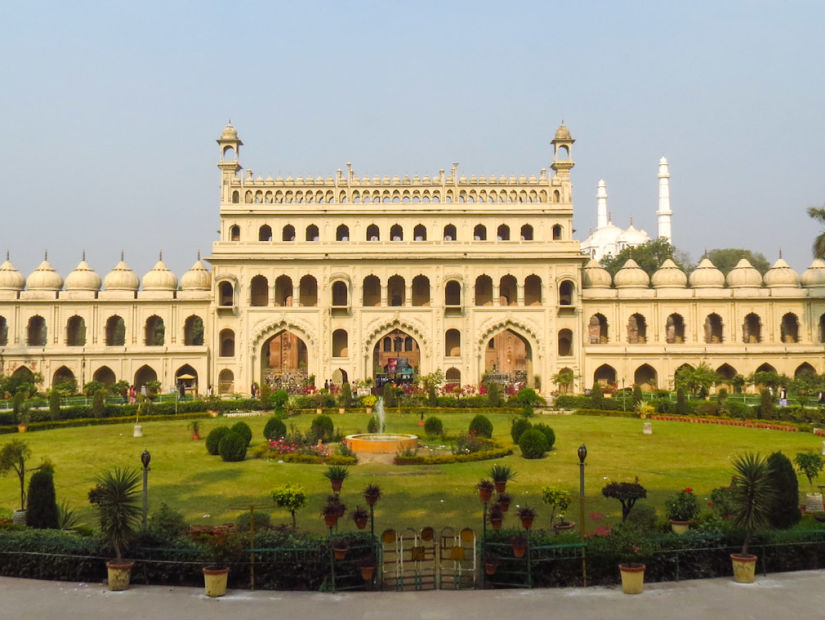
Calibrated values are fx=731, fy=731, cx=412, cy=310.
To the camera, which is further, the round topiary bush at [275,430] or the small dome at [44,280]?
the small dome at [44,280]

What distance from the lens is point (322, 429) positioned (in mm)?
25734

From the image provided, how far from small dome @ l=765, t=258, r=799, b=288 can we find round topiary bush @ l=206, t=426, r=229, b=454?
38688mm

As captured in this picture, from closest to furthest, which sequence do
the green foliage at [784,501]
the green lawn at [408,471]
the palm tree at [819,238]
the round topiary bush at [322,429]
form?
the green foliage at [784,501] → the green lawn at [408,471] → the round topiary bush at [322,429] → the palm tree at [819,238]

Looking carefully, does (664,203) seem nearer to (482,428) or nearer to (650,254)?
(650,254)

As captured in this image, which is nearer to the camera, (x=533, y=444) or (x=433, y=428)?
(x=533, y=444)

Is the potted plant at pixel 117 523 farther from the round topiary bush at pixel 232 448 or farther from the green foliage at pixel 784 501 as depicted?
the round topiary bush at pixel 232 448

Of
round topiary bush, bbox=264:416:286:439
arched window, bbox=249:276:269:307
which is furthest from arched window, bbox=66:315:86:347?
round topiary bush, bbox=264:416:286:439

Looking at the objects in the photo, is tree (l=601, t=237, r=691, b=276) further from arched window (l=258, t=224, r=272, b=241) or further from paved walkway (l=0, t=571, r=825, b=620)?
paved walkway (l=0, t=571, r=825, b=620)

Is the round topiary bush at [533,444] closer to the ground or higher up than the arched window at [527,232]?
closer to the ground

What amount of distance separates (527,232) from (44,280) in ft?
102

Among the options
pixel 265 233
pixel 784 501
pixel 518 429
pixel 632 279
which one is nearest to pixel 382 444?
pixel 518 429

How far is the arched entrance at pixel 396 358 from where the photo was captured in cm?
4847

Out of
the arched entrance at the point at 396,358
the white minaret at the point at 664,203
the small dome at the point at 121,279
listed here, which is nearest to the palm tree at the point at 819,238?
the arched entrance at the point at 396,358

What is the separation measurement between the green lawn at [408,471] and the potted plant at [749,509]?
3794 millimetres
